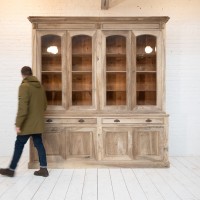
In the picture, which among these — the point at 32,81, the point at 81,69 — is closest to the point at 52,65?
the point at 81,69

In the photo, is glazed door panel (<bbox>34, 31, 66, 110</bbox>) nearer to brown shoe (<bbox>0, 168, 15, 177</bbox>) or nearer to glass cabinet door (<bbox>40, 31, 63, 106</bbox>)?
glass cabinet door (<bbox>40, 31, 63, 106</bbox>)

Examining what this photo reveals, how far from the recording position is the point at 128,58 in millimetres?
5695

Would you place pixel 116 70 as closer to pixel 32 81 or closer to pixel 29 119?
pixel 32 81

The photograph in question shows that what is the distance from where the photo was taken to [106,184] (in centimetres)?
462

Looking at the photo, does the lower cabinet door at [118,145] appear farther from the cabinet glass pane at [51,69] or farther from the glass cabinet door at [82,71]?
the cabinet glass pane at [51,69]

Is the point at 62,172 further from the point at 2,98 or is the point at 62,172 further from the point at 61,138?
the point at 2,98

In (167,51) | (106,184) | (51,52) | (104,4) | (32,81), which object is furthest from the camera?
(167,51)

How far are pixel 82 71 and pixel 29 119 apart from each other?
120 cm

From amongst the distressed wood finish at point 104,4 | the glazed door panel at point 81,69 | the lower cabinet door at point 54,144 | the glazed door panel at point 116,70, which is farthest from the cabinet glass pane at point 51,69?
the distressed wood finish at point 104,4

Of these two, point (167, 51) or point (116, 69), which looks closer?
point (116, 69)

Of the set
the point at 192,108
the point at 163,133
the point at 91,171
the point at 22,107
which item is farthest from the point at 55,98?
the point at 192,108

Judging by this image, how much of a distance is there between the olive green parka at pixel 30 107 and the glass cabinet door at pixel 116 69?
109cm

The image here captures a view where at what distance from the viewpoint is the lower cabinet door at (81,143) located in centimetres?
563

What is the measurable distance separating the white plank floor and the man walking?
200 mm
